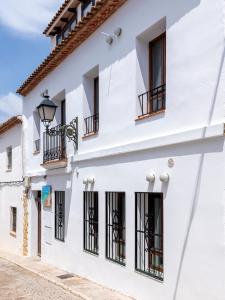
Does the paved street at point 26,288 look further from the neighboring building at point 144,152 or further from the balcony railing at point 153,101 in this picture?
the balcony railing at point 153,101

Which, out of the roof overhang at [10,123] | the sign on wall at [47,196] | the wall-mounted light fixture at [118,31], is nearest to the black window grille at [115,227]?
the wall-mounted light fixture at [118,31]

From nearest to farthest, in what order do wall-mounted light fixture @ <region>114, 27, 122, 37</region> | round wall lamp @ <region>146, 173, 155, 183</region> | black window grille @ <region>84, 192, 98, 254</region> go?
round wall lamp @ <region>146, 173, 155, 183</region>
wall-mounted light fixture @ <region>114, 27, 122, 37</region>
black window grille @ <region>84, 192, 98, 254</region>

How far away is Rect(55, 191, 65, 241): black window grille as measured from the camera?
11.0m

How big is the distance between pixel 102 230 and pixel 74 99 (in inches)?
136

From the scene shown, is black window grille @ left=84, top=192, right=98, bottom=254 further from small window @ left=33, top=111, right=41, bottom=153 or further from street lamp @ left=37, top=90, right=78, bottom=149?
small window @ left=33, top=111, right=41, bottom=153

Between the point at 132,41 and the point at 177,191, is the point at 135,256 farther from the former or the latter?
the point at 132,41

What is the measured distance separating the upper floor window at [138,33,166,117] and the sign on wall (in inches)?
209

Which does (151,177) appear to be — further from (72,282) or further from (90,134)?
(72,282)

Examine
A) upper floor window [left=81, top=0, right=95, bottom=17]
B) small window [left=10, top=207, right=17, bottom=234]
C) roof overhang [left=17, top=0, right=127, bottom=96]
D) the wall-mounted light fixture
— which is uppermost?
upper floor window [left=81, top=0, right=95, bottom=17]

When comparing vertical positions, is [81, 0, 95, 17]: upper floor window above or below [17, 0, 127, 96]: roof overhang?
above

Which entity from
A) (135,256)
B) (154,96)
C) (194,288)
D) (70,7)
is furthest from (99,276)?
(70,7)

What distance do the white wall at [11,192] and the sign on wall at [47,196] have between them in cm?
291

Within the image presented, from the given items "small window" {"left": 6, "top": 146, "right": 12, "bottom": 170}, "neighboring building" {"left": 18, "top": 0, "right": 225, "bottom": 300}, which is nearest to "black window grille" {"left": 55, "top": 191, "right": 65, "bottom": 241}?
"neighboring building" {"left": 18, "top": 0, "right": 225, "bottom": 300}

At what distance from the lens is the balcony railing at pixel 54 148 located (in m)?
10.9
